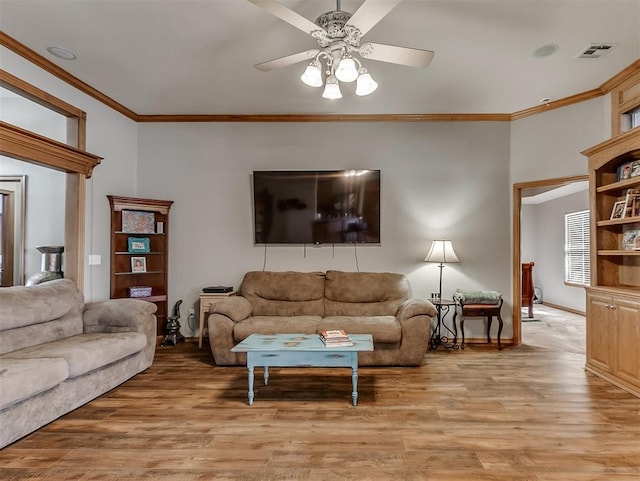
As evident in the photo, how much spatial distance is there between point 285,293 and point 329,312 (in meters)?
0.57

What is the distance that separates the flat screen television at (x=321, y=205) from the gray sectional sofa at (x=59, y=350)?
1884 mm

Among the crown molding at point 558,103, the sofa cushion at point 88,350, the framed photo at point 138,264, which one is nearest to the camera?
the sofa cushion at point 88,350

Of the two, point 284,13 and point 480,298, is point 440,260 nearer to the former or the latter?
point 480,298

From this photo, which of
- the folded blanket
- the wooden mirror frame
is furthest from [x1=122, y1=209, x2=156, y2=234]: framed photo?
the folded blanket

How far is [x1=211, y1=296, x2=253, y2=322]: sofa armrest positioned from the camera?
12.2 ft

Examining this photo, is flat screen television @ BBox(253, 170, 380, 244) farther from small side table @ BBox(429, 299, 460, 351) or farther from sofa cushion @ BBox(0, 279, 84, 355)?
sofa cushion @ BBox(0, 279, 84, 355)

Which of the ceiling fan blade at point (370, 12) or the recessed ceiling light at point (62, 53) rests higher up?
the recessed ceiling light at point (62, 53)

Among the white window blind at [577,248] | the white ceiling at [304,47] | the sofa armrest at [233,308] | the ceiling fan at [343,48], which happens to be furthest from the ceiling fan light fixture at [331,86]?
the white window blind at [577,248]

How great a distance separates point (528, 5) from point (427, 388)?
3.02 metres

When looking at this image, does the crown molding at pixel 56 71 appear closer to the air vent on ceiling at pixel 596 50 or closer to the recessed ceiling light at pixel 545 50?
the recessed ceiling light at pixel 545 50

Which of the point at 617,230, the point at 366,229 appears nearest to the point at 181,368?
the point at 366,229

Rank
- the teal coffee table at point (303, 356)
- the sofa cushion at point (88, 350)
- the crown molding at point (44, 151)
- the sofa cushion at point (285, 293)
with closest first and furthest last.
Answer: the sofa cushion at point (88, 350)
the teal coffee table at point (303, 356)
the crown molding at point (44, 151)
the sofa cushion at point (285, 293)

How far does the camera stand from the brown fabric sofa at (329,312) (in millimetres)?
3641

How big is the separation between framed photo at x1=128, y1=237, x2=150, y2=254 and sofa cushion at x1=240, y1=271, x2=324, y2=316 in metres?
1.29
